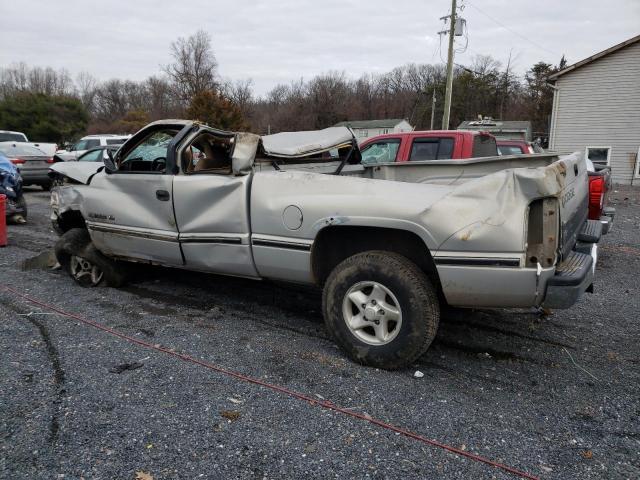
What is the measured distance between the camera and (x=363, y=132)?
6084 centimetres

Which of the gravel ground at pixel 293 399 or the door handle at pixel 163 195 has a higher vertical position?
the door handle at pixel 163 195

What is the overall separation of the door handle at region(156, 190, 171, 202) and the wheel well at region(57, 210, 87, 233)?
1.48m

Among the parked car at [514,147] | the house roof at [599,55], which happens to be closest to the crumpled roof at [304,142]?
the parked car at [514,147]

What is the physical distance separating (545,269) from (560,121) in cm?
2241

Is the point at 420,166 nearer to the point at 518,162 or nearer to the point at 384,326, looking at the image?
the point at 518,162

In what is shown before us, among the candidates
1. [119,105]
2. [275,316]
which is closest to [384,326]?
[275,316]

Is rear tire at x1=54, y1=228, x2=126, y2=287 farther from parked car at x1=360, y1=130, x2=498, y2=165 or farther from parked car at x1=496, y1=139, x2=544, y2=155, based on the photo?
parked car at x1=496, y1=139, x2=544, y2=155

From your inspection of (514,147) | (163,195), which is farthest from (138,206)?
(514,147)

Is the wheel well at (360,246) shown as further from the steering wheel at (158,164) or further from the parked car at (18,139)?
the parked car at (18,139)

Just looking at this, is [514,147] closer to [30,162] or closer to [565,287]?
[565,287]

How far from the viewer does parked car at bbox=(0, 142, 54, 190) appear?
43.8 feet

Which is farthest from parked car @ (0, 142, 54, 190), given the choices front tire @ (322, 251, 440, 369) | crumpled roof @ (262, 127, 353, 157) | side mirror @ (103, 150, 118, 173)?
front tire @ (322, 251, 440, 369)

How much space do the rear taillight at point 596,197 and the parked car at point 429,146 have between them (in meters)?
1.83

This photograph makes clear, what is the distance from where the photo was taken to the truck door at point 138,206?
4.36m
